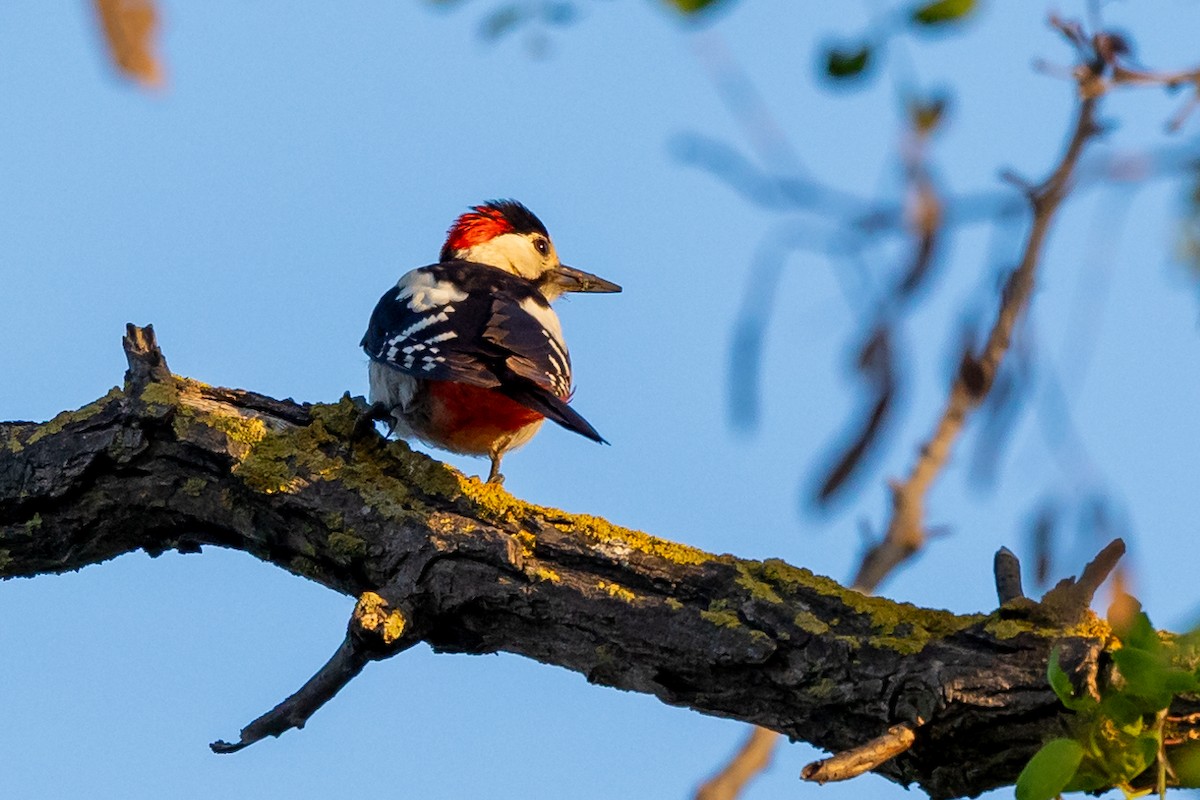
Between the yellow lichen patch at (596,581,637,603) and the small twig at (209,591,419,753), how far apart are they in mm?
448

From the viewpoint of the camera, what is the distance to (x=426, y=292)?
508 centimetres

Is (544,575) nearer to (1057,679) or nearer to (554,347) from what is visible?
(1057,679)

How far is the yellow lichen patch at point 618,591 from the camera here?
118 inches

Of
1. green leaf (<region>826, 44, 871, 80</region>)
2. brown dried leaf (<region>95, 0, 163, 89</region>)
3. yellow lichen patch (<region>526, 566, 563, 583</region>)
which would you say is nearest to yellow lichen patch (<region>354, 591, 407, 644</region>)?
yellow lichen patch (<region>526, 566, 563, 583</region>)

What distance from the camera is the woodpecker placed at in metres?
4.16

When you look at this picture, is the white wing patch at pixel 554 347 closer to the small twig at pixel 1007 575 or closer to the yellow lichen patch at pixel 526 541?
the yellow lichen patch at pixel 526 541

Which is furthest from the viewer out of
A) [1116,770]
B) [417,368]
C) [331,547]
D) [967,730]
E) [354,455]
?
[417,368]

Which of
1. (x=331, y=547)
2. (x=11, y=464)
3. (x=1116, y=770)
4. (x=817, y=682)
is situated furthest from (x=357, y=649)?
(x=1116, y=770)

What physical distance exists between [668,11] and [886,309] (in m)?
0.49

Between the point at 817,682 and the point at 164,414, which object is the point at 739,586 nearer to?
the point at 817,682

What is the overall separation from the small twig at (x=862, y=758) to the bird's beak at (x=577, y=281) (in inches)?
165

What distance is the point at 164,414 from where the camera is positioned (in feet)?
11.4

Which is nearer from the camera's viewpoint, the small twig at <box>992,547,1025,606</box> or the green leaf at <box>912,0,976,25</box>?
the green leaf at <box>912,0,976,25</box>

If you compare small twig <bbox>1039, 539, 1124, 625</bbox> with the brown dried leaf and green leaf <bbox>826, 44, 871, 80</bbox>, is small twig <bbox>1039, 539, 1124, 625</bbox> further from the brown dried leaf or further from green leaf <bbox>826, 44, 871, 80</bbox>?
the brown dried leaf
